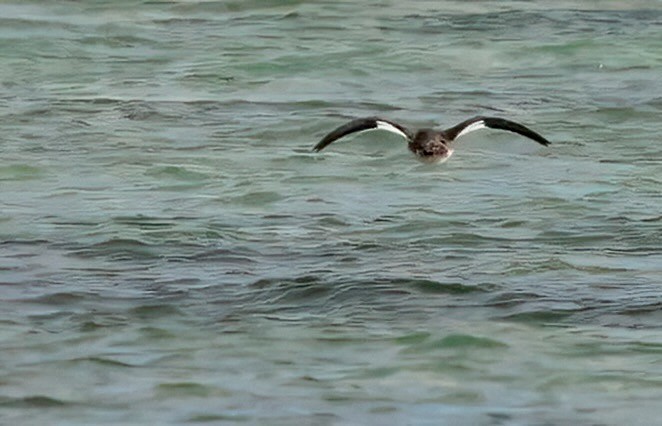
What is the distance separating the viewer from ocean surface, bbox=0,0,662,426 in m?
9.13

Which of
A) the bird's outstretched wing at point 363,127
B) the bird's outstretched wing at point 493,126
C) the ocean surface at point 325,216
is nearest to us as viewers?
the ocean surface at point 325,216

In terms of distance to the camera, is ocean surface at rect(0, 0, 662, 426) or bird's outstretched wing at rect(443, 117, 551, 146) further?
bird's outstretched wing at rect(443, 117, 551, 146)

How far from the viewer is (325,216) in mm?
12781

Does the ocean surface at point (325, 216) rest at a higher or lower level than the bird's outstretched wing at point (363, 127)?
lower

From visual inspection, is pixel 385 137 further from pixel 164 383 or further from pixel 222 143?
pixel 164 383

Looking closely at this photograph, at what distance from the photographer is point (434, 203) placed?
43.4 ft

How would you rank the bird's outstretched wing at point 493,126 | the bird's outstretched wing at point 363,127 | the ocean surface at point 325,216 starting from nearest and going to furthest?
the ocean surface at point 325,216 → the bird's outstretched wing at point 363,127 → the bird's outstretched wing at point 493,126

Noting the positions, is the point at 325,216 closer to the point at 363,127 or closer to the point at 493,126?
the point at 363,127

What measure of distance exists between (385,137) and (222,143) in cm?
122

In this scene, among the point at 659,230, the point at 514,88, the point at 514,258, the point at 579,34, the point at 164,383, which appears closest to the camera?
the point at 164,383

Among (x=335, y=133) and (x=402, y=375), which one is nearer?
(x=402, y=375)

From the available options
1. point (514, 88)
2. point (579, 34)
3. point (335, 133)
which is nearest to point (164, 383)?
point (335, 133)

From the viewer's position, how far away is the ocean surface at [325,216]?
9.13m

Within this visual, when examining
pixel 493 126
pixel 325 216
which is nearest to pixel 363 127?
pixel 325 216
